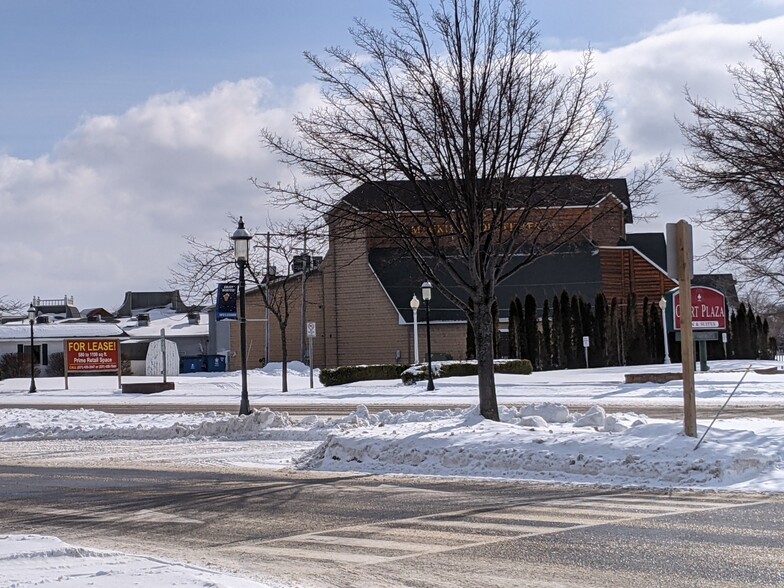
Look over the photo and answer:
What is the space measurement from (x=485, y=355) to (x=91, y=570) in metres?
10.5

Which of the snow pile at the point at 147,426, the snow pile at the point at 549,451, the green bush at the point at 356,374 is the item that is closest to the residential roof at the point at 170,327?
the green bush at the point at 356,374

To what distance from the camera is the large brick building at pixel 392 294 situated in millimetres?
59250

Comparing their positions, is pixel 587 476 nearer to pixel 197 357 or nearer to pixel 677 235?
pixel 677 235

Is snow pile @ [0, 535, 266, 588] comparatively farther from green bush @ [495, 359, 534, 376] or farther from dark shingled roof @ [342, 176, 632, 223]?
green bush @ [495, 359, 534, 376]

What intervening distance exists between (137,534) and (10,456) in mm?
10536

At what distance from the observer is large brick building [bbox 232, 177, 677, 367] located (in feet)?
194

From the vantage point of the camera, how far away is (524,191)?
17656mm

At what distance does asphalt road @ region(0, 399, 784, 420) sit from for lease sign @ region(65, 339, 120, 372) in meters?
8.33

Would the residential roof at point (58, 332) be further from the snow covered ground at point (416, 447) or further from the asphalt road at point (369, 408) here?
the snow covered ground at point (416, 447)

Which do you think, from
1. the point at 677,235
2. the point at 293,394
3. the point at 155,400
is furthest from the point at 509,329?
the point at 677,235

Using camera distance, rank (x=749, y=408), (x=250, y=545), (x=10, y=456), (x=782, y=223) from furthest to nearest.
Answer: (x=749, y=408) → (x=10, y=456) → (x=782, y=223) → (x=250, y=545)

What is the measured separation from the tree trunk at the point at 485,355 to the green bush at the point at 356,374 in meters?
26.6

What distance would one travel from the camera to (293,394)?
1545 inches

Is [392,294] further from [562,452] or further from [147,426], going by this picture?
[562,452]
